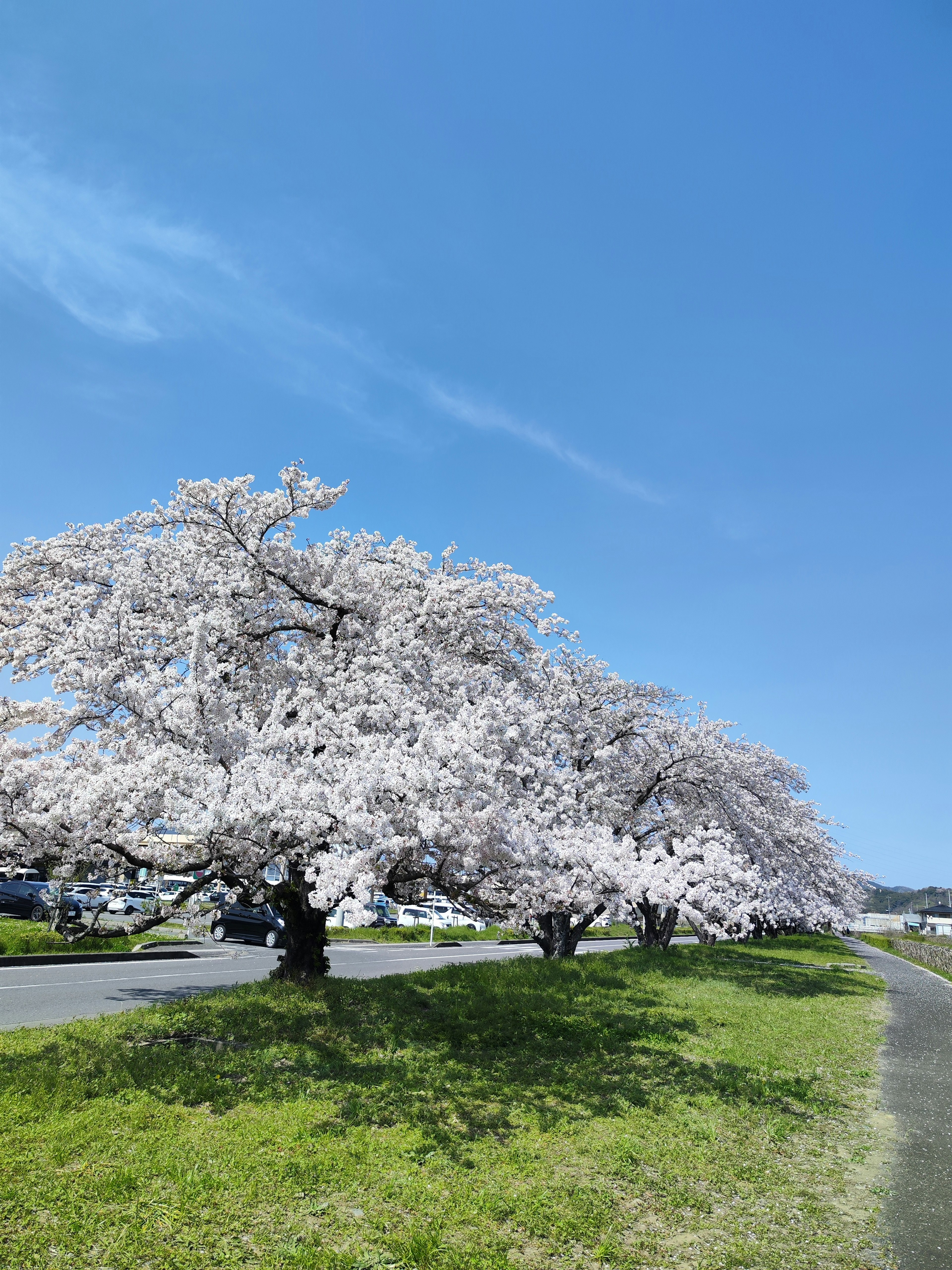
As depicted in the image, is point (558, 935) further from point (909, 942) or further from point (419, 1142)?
point (909, 942)

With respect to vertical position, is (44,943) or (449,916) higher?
(44,943)

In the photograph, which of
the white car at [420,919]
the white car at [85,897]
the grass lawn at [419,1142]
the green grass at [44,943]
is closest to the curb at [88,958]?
the green grass at [44,943]

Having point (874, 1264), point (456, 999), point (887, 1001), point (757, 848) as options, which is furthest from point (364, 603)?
point (887, 1001)

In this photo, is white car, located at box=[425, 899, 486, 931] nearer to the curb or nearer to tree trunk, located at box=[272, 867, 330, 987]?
the curb

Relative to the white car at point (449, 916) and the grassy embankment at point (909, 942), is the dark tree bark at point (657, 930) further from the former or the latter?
the white car at point (449, 916)

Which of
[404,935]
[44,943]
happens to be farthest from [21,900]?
[404,935]

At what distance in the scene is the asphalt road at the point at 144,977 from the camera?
45.1 ft

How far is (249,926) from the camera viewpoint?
3020 centimetres

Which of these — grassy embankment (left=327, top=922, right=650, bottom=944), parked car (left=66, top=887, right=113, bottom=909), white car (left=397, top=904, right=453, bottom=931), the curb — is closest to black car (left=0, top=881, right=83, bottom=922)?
parked car (left=66, top=887, right=113, bottom=909)

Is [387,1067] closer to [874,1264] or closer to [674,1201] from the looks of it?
[674,1201]

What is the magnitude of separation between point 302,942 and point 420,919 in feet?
126

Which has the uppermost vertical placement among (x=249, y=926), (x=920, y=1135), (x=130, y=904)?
(x=920, y=1135)

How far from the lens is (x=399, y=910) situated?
51562mm

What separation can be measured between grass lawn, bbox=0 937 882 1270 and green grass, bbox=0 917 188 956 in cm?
978
